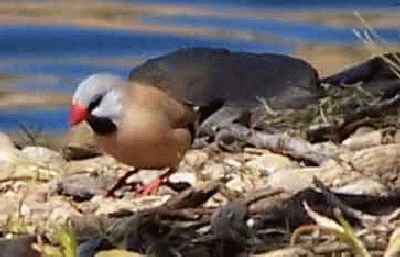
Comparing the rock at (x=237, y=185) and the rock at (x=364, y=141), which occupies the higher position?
the rock at (x=364, y=141)

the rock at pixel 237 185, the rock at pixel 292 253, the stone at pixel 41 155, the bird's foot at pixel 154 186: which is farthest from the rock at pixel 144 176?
the rock at pixel 292 253

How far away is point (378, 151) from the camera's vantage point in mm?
5223

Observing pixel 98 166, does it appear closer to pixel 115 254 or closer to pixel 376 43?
pixel 376 43

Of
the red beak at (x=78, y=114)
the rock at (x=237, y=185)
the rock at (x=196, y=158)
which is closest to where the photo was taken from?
the rock at (x=237, y=185)

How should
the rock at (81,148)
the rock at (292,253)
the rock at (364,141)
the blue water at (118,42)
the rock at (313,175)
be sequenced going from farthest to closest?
the blue water at (118,42) → the rock at (81,148) → the rock at (364,141) → the rock at (313,175) → the rock at (292,253)

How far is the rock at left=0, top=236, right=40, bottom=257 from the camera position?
4.21 metres

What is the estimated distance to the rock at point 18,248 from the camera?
4210 millimetres

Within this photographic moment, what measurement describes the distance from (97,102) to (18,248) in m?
1.38

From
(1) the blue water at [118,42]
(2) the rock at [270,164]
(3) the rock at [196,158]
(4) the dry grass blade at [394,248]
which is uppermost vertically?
(4) the dry grass blade at [394,248]

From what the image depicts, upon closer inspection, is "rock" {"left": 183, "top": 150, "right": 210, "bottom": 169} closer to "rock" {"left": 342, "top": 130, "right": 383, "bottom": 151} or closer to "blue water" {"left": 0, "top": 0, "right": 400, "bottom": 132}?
"rock" {"left": 342, "top": 130, "right": 383, "bottom": 151}

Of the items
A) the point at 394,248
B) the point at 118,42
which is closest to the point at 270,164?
the point at 394,248

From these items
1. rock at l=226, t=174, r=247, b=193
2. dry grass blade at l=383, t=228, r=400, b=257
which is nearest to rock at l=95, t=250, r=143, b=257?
dry grass blade at l=383, t=228, r=400, b=257

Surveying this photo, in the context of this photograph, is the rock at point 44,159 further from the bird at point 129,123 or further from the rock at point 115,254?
the rock at point 115,254

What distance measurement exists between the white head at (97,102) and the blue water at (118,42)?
127 inches
